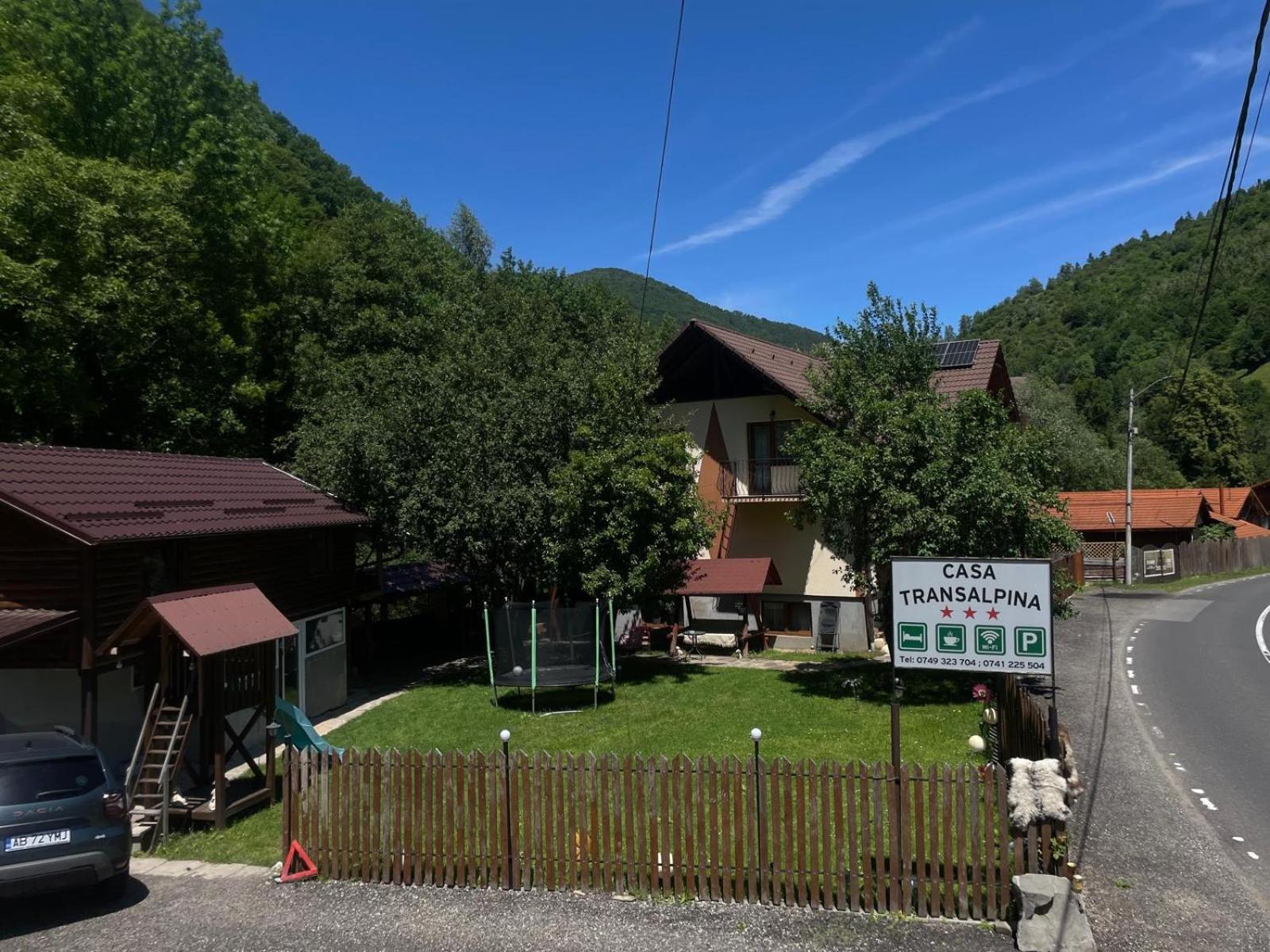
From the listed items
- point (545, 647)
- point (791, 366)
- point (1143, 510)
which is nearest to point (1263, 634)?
point (791, 366)

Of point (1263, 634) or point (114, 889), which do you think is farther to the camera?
point (1263, 634)

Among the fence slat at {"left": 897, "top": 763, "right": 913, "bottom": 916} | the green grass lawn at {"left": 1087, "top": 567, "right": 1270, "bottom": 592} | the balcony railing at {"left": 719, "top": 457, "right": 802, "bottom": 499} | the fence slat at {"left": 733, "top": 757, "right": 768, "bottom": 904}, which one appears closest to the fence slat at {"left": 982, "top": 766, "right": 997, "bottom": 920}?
the fence slat at {"left": 897, "top": 763, "right": 913, "bottom": 916}

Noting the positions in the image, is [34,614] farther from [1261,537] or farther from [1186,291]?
[1186,291]

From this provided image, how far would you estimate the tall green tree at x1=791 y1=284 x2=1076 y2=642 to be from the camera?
581 inches

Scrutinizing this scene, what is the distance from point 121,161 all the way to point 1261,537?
5290 centimetres

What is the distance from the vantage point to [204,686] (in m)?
10.6

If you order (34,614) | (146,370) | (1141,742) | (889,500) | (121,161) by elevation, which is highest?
(121,161)

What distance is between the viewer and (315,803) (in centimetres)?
849

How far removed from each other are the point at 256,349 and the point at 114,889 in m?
24.0

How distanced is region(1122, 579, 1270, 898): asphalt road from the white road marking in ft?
0.37

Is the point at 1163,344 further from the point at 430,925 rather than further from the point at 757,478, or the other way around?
the point at 430,925

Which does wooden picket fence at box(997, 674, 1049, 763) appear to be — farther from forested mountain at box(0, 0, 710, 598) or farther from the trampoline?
forested mountain at box(0, 0, 710, 598)

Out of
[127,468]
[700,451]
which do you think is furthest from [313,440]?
[700,451]

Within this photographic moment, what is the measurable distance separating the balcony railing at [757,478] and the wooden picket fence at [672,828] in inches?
585
